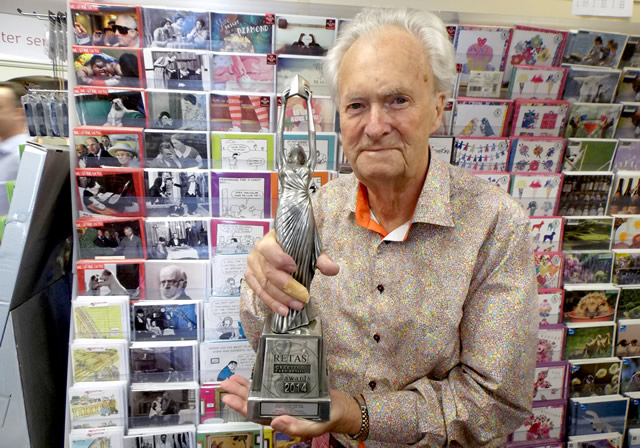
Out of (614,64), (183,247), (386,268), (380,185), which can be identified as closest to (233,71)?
(183,247)

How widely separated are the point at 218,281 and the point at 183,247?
0.19 meters

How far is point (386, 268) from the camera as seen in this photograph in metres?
1.19

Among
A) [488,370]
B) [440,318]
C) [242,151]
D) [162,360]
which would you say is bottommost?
[162,360]

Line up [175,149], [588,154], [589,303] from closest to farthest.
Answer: [175,149], [588,154], [589,303]

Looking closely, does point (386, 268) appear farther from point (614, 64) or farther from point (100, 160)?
point (614, 64)

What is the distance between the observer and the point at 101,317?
1647 mm

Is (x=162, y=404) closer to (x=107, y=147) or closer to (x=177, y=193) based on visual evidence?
(x=177, y=193)

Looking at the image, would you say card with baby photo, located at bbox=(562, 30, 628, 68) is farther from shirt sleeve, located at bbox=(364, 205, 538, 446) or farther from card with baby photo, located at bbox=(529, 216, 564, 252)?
shirt sleeve, located at bbox=(364, 205, 538, 446)

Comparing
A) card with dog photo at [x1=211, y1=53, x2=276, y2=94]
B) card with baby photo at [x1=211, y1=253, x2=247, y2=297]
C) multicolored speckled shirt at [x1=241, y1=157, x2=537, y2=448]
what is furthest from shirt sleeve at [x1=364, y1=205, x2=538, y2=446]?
card with dog photo at [x1=211, y1=53, x2=276, y2=94]

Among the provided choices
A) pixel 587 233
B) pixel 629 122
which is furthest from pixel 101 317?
pixel 629 122

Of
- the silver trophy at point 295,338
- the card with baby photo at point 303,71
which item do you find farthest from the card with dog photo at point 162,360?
the card with baby photo at point 303,71

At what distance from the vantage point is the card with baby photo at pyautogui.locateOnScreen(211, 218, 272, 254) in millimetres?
1663

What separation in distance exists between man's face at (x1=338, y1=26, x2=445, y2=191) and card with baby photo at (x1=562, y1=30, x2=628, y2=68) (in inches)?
39.2

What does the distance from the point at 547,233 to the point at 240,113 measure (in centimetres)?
134
